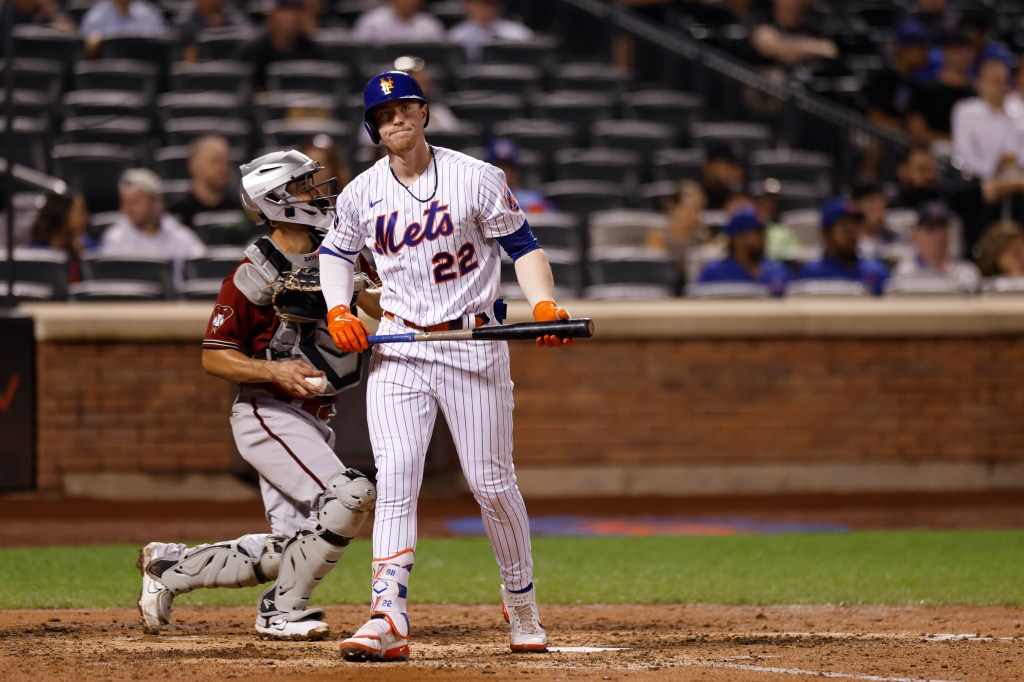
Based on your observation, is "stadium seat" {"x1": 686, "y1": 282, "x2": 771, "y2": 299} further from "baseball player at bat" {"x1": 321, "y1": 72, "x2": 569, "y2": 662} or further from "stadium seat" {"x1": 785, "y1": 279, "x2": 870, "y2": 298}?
"baseball player at bat" {"x1": 321, "y1": 72, "x2": 569, "y2": 662}

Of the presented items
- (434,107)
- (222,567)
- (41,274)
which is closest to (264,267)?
(222,567)

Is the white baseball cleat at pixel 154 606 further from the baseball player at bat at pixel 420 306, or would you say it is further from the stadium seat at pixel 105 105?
the stadium seat at pixel 105 105

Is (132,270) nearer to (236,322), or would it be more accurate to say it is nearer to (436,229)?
(236,322)

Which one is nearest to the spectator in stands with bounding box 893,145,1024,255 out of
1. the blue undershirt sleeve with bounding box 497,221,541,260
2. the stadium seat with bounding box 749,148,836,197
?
the stadium seat with bounding box 749,148,836,197

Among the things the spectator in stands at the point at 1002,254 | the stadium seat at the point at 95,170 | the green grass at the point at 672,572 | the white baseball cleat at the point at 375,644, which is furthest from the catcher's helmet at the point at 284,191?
the spectator in stands at the point at 1002,254

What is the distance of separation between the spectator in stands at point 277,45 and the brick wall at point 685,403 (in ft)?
13.0

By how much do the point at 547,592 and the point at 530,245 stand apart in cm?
242

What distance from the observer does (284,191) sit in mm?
5629

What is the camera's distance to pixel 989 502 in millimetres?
10531

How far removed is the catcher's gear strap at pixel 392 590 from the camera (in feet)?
16.7

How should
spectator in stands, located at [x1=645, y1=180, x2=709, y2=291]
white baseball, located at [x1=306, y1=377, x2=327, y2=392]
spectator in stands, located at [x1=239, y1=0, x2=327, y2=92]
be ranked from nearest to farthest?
white baseball, located at [x1=306, y1=377, x2=327, y2=392] < spectator in stands, located at [x1=645, y1=180, x2=709, y2=291] < spectator in stands, located at [x1=239, y1=0, x2=327, y2=92]

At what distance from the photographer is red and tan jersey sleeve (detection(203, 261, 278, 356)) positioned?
566cm

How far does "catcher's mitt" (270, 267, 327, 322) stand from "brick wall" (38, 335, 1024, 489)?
15.3 ft

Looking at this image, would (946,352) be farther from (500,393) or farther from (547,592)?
(500,393)
